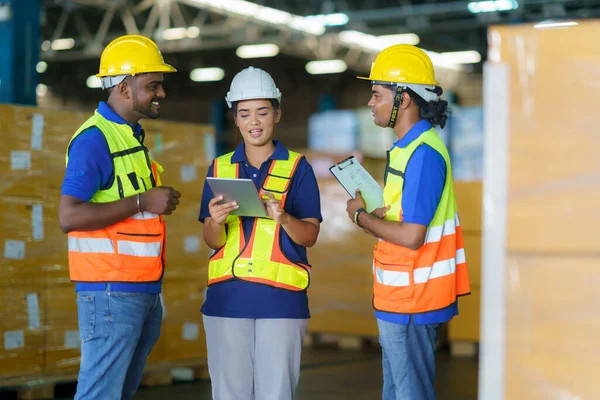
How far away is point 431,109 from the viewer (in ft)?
11.9

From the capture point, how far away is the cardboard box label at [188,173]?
6785 mm

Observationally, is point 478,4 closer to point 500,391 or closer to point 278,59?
point 278,59

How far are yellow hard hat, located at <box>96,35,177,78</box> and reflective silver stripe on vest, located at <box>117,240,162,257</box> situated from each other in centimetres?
72

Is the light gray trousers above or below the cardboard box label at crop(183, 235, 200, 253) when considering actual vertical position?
below

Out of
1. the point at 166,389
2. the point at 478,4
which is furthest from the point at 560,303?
the point at 478,4

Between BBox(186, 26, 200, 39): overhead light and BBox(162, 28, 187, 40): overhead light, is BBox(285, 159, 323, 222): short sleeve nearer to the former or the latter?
BBox(186, 26, 200, 39): overhead light

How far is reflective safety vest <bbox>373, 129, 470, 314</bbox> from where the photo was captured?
3.43m

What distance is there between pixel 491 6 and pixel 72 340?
399 inches

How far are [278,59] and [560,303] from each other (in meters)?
22.2

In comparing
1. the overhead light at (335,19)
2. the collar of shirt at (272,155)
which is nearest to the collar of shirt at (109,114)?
the collar of shirt at (272,155)

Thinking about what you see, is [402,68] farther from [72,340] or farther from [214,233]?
[72,340]

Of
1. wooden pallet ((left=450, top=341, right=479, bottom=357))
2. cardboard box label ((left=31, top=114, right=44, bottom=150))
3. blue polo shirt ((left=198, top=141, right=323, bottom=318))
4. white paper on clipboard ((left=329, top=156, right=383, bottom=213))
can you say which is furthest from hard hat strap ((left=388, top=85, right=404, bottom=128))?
wooden pallet ((left=450, top=341, right=479, bottom=357))

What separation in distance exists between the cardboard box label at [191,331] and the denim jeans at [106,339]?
3.46 metres

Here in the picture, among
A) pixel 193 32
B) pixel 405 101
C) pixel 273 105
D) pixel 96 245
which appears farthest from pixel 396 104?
pixel 193 32
